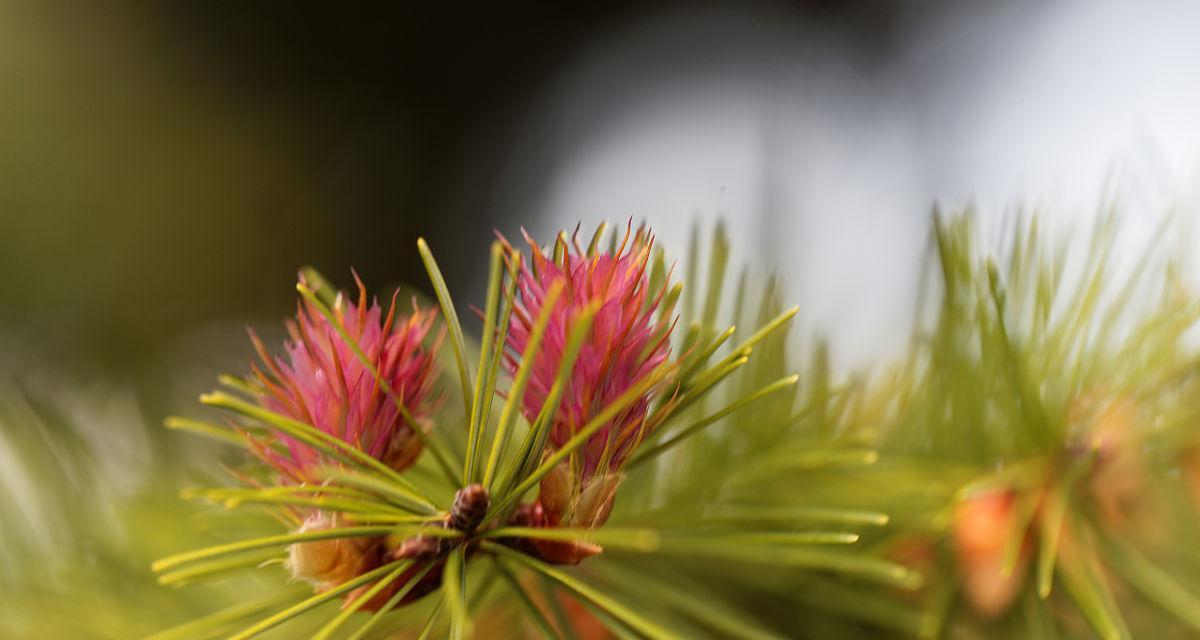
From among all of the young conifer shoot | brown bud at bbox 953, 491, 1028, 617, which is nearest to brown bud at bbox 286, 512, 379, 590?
the young conifer shoot

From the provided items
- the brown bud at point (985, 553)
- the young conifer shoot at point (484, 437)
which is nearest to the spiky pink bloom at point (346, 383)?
the young conifer shoot at point (484, 437)

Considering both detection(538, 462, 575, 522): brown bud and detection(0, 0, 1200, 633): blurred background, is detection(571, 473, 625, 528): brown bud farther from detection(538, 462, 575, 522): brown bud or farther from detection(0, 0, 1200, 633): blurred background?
detection(0, 0, 1200, 633): blurred background

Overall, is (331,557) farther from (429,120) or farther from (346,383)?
(429,120)

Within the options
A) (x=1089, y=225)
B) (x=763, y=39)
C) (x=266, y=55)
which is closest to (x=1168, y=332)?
(x=1089, y=225)

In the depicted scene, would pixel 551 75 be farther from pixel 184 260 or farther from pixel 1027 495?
pixel 1027 495

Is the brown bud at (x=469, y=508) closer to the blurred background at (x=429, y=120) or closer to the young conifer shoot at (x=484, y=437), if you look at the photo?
the young conifer shoot at (x=484, y=437)

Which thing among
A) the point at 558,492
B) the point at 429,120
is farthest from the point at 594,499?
the point at 429,120

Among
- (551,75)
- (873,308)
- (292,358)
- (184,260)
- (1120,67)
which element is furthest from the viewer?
(551,75)
